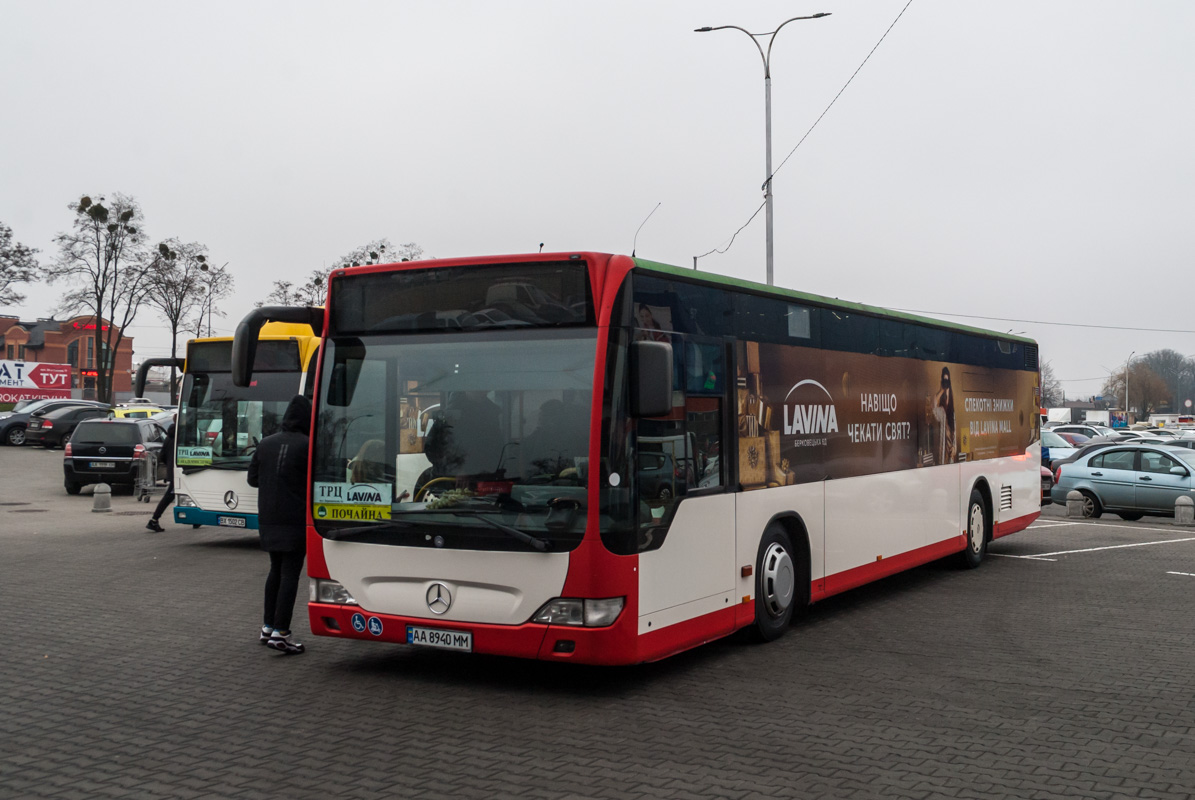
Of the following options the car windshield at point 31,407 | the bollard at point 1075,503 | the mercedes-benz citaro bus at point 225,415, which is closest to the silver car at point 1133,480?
the bollard at point 1075,503

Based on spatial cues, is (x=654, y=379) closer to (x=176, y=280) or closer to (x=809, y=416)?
(x=809, y=416)

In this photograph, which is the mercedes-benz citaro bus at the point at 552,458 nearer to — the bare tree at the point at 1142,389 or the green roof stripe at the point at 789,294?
the green roof stripe at the point at 789,294

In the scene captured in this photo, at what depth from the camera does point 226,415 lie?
14945mm

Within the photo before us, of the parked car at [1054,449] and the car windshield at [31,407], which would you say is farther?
the car windshield at [31,407]

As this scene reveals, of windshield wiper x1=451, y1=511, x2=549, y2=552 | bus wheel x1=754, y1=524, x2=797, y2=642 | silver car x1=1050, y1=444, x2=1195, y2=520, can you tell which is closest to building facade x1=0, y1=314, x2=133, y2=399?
silver car x1=1050, y1=444, x2=1195, y2=520

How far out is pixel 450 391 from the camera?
7.31 metres

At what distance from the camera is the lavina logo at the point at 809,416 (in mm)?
9211

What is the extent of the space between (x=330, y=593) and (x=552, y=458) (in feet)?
6.42

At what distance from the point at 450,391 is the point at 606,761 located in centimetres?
260

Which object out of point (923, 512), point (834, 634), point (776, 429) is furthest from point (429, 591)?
point (923, 512)

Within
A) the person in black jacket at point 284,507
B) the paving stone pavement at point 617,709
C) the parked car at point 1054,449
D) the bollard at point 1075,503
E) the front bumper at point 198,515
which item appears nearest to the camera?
the paving stone pavement at point 617,709

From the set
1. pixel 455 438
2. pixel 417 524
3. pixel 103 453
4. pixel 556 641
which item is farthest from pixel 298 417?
pixel 103 453

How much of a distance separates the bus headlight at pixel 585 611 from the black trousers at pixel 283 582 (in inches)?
91.6

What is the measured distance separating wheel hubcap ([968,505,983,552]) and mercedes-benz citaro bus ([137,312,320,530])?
8.29m
